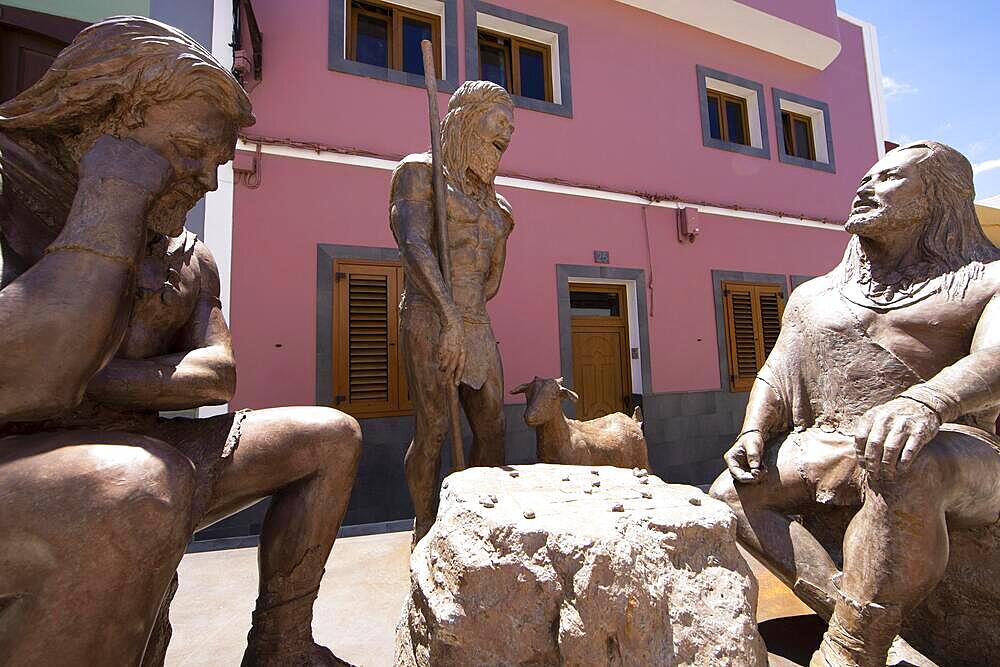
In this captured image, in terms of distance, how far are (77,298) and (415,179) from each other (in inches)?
65.6

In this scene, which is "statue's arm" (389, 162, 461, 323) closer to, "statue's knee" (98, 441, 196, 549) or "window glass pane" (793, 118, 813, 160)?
"statue's knee" (98, 441, 196, 549)

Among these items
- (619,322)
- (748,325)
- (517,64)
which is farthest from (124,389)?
(748,325)

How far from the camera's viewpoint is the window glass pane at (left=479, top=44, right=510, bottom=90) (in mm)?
6188

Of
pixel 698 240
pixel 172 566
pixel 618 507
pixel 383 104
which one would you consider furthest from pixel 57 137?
pixel 698 240

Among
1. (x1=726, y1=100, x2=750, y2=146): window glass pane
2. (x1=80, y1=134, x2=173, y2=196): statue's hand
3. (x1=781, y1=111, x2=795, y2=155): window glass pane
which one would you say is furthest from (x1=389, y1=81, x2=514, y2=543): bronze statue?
(x1=781, y1=111, x2=795, y2=155): window glass pane

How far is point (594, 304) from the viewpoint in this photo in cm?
647

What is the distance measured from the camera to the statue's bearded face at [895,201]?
1816 mm

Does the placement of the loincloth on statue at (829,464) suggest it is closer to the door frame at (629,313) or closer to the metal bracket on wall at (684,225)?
the door frame at (629,313)

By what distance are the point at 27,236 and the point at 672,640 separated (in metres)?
1.57

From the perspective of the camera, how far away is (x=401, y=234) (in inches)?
94.7

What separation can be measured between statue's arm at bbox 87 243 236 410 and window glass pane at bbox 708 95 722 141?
7581mm

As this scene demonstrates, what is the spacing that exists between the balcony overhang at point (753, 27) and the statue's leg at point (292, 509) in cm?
734

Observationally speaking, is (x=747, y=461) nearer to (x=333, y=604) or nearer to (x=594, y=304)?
(x=333, y=604)

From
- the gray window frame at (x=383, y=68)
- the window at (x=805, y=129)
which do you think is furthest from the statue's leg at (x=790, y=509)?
the window at (x=805, y=129)
